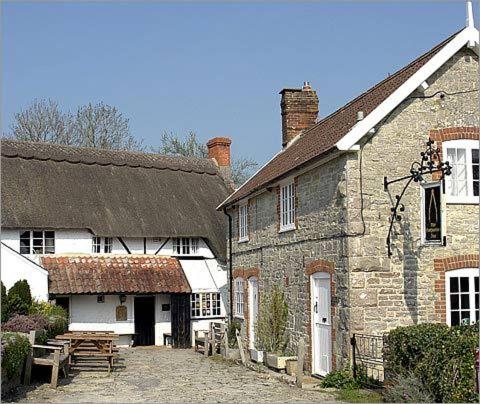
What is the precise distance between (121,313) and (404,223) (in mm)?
14461

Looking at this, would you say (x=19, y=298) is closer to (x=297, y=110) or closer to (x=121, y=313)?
(x=121, y=313)

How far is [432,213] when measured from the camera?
13.1 meters

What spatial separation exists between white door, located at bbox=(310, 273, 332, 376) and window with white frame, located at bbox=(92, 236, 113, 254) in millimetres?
12543

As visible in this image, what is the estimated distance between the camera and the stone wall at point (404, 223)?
1388 cm

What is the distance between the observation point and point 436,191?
12969 millimetres

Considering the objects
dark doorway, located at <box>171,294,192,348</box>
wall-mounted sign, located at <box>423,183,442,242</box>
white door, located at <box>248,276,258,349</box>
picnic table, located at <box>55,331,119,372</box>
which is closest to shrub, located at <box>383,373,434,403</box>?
wall-mounted sign, located at <box>423,183,442,242</box>

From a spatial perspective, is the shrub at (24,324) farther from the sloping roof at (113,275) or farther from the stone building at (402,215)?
the stone building at (402,215)

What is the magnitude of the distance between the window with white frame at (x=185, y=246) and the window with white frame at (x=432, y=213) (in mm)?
15765

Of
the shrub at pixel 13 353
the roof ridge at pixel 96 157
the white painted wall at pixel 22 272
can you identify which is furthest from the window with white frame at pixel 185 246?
the shrub at pixel 13 353

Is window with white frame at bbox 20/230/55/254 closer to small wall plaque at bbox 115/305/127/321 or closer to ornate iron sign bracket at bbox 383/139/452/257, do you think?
small wall plaque at bbox 115/305/127/321

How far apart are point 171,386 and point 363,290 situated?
463 cm

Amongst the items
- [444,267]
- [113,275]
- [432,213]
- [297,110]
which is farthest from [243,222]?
[432,213]

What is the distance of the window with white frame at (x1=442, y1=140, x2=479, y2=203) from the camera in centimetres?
1452

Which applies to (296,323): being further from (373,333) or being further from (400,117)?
(400,117)
